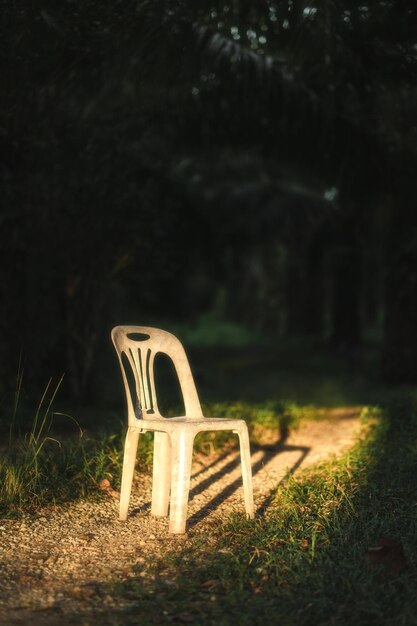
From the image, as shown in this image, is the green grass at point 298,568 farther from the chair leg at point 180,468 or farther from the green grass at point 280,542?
the chair leg at point 180,468

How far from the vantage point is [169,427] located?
428 centimetres

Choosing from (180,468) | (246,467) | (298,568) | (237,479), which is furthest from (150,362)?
(237,479)

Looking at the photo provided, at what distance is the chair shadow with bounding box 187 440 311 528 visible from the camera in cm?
504

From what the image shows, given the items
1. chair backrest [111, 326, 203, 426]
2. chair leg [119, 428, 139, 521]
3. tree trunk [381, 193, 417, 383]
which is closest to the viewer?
chair backrest [111, 326, 203, 426]

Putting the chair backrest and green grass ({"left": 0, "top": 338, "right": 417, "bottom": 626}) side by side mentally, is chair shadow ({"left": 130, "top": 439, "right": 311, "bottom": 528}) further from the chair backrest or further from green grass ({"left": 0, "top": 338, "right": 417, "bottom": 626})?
the chair backrest

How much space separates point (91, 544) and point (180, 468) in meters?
0.66

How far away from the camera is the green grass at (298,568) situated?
3416 mm

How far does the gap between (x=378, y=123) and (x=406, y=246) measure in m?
1.91

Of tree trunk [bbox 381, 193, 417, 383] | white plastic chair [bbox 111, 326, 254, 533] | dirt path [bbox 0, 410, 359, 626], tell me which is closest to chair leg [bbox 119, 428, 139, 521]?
white plastic chair [bbox 111, 326, 254, 533]

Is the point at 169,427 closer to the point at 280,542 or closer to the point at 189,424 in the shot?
the point at 189,424

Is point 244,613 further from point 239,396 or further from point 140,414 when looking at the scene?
point 239,396

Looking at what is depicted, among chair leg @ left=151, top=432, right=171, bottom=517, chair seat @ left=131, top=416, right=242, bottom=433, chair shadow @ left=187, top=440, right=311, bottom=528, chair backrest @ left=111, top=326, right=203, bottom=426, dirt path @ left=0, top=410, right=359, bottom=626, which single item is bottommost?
dirt path @ left=0, top=410, right=359, bottom=626

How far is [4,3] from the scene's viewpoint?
22.0 feet

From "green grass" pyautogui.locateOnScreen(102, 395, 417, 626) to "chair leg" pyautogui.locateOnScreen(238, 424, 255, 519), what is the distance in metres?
0.08
